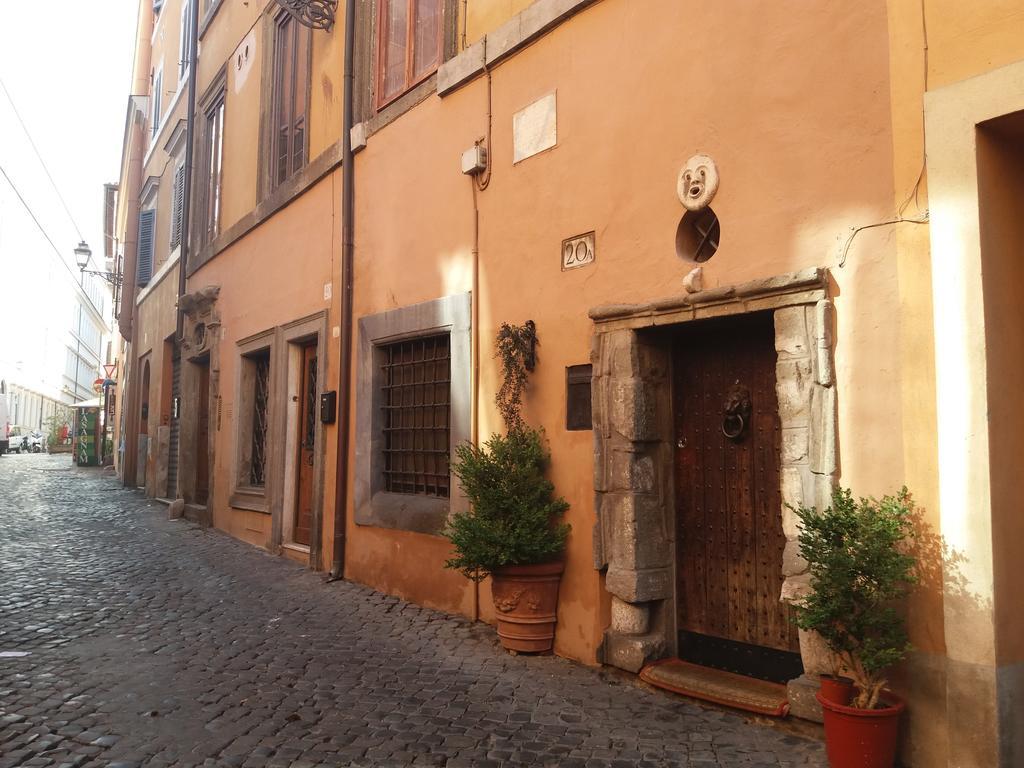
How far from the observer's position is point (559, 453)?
17.4 feet

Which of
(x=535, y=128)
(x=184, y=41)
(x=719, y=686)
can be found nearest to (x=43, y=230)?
(x=184, y=41)

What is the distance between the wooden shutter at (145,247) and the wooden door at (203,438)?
18.1 feet

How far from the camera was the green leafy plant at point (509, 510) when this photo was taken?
4996 mm

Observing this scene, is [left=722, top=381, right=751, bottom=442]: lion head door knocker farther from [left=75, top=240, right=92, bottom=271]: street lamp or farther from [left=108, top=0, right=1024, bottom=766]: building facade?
[left=75, top=240, right=92, bottom=271]: street lamp

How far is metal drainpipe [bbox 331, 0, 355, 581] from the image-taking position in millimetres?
7691

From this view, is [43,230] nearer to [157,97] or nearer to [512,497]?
[157,97]

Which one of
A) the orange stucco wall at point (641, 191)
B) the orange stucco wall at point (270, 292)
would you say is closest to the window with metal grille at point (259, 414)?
the orange stucco wall at point (270, 292)

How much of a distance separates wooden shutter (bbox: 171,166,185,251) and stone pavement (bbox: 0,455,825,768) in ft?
28.1

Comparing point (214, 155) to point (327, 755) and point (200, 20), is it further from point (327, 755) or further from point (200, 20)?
point (327, 755)

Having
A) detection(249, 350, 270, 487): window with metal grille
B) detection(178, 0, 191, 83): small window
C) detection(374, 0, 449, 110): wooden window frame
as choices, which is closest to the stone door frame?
detection(374, 0, 449, 110): wooden window frame

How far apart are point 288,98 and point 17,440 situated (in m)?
40.1

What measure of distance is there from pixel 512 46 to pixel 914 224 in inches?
130

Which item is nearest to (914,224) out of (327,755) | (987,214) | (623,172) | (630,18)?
(987,214)

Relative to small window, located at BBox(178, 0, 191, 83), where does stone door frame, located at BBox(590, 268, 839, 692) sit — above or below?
below
